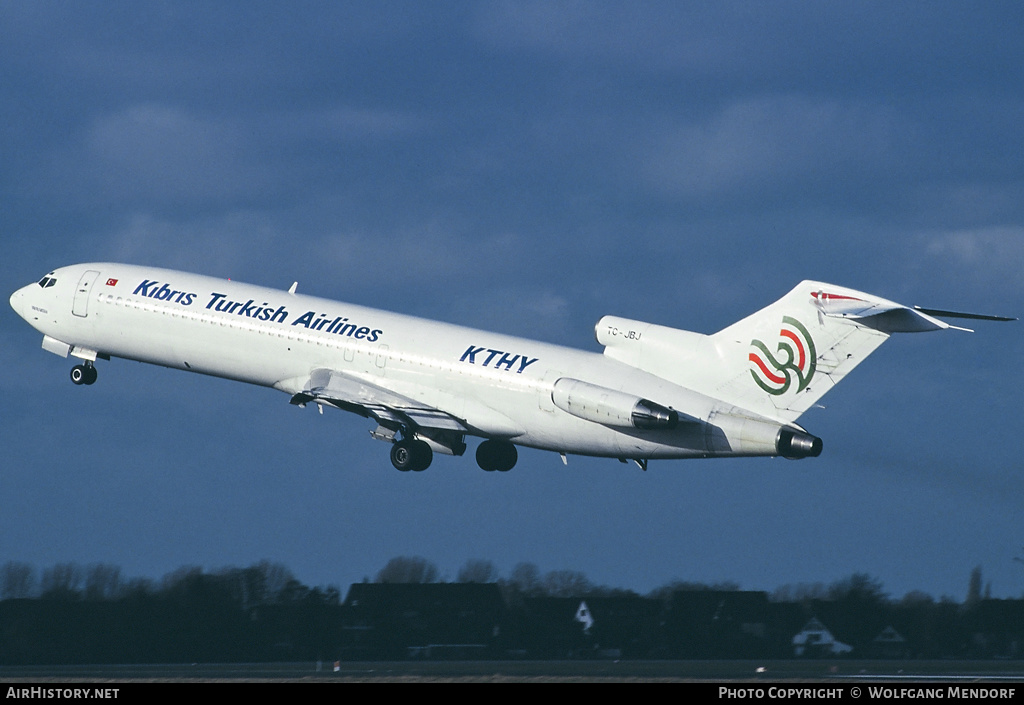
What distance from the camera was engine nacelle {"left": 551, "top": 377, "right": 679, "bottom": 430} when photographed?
45562 millimetres

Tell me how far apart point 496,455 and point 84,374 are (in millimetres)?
16750

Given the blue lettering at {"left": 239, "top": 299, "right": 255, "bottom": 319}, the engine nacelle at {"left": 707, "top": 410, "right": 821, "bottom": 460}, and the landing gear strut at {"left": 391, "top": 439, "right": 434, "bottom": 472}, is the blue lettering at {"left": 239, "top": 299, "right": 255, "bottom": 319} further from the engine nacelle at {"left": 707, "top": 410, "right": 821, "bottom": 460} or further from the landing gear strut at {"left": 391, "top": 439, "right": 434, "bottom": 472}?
the engine nacelle at {"left": 707, "top": 410, "right": 821, "bottom": 460}

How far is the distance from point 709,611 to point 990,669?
11.6 m

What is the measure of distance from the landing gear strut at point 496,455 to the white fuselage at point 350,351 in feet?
11.5

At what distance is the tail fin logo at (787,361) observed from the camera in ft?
149

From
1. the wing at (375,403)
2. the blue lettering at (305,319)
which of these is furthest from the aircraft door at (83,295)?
the wing at (375,403)

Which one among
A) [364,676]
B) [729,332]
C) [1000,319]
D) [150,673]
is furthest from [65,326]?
[1000,319]

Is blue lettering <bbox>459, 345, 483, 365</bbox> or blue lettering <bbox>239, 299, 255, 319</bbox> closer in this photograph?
blue lettering <bbox>459, 345, 483, 365</bbox>

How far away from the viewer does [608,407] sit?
152 feet

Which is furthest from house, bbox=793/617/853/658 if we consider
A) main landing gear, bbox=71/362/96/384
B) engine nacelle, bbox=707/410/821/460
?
main landing gear, bbox=71/362/96/384

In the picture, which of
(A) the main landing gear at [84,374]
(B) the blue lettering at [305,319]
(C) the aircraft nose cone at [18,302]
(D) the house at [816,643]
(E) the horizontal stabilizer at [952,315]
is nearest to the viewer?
(E) the horizontal stabilizer at [952,315]

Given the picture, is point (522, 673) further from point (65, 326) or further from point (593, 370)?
point (65, 326)

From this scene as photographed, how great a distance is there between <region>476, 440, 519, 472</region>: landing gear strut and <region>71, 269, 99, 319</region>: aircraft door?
15515 mm

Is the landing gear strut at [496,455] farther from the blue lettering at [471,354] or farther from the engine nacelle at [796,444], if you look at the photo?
the engine nacelle at [796,444]
